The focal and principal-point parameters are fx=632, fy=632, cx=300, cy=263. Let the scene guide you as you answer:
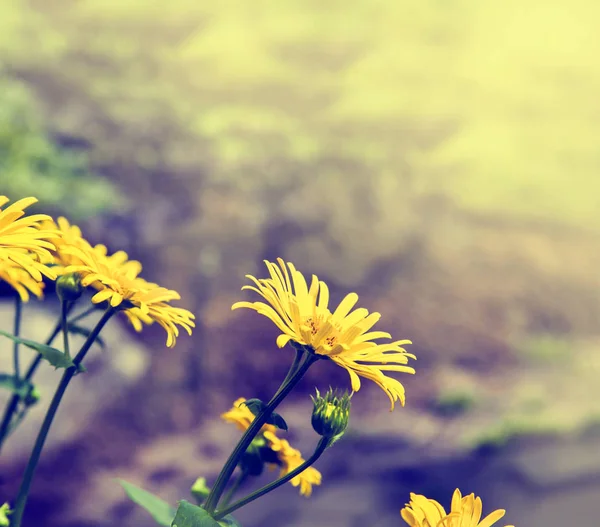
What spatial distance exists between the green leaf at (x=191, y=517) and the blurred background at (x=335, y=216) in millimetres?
1632

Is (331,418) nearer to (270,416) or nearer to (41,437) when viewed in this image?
(270,416)

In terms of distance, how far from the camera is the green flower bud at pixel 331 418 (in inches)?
18.7

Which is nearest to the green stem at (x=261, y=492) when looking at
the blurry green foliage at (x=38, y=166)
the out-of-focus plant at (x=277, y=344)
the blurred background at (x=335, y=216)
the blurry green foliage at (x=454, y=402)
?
the out-of-focus plant at (x=277, y=344)

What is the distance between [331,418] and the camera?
0.48 metres

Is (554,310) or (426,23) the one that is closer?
(554,310)

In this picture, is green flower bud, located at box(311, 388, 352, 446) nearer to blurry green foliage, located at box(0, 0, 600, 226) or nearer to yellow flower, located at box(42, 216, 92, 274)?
yellow flower, located at box(42, 216, 92, 274)

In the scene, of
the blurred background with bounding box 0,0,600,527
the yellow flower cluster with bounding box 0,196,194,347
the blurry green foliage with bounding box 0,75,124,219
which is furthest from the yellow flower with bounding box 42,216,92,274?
the blurry green foliage with bounding box 0,75,124,219

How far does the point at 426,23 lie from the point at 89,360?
99.7 inches

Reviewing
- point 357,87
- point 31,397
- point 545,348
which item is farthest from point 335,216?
point 31,397

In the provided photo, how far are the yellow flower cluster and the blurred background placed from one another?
1.57m

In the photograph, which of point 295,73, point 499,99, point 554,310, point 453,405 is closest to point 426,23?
point 499,99

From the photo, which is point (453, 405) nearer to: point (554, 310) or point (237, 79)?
point (554, 310)

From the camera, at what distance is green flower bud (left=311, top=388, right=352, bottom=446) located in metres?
0.47

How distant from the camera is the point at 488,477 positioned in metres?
2.29
